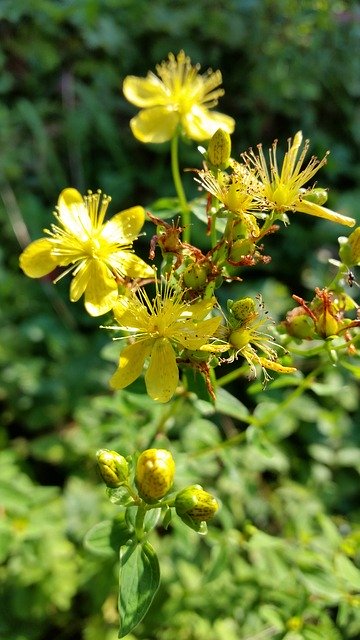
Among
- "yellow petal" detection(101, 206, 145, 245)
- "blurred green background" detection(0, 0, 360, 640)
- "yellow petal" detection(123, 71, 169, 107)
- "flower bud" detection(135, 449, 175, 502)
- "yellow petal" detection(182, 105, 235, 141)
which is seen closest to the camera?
"flower bud" detection(135, 449, 175, 502)

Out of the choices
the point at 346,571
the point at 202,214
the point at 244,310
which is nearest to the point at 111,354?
the point at 202,214

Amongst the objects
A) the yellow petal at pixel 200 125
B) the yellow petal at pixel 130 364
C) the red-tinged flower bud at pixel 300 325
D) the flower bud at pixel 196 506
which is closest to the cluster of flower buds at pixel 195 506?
the flower bud at pixel 196 506

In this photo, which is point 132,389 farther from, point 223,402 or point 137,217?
point 137,217

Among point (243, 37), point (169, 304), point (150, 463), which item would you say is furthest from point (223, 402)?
point (243, 37)

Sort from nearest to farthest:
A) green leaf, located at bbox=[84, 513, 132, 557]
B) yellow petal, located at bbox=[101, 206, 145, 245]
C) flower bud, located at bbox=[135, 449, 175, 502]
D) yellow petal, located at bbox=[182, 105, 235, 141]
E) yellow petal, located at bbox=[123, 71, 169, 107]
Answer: flower bud, located at bbox=[135, 449, 175, 502] → green leaf, located at bbox=[84, 513, 132, 557] → yellow petal, located at bbox=[101, 206, 145, 245] → yellow petal, located at bbox=[182, 105, 235, 141] → yellow petal, located at bbox=[123, 71, 169, 107]

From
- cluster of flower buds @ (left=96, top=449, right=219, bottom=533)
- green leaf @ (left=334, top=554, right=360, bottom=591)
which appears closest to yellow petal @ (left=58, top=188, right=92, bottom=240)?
cluster of flower buds @ (left=96, top=449, right=219, bottom=533)

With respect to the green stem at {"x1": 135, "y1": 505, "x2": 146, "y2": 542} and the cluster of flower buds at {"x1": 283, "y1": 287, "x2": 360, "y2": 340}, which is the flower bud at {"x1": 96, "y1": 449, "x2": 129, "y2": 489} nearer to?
the green stem at {"x1": 135, "y1": 505, "x2": 146, "y2": 542}
